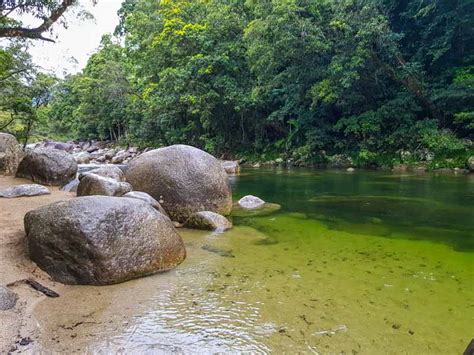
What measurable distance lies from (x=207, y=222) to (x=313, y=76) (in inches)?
586

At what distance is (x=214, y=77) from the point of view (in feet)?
80.0

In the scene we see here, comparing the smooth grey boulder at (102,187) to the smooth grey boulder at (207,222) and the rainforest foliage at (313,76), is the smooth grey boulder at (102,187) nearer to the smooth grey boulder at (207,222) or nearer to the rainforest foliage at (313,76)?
the smooth grey boulder at (207,222)

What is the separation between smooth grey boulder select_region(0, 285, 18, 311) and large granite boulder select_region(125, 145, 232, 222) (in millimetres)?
4027

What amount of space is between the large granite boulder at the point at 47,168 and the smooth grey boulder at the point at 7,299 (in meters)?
7.76

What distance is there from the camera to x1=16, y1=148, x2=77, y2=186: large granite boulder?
11055 mm

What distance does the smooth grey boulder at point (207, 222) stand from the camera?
704 cm

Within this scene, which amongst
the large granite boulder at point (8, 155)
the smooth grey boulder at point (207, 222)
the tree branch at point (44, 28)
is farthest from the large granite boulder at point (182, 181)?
the large granite boulder at point (8, 155)

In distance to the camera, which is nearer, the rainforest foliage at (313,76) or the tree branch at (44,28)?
the tree branch at (44,28)

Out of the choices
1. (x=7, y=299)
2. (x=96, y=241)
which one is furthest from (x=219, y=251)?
(x=7, y=299)

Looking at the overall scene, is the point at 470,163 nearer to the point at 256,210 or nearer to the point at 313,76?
the point at 313,76

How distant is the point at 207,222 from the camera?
23.3ft

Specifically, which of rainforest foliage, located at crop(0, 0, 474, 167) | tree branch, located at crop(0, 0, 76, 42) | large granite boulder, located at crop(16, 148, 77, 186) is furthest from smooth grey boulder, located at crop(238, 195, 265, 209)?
rainforest foliage, located at crop(0, 0, 474, 167)

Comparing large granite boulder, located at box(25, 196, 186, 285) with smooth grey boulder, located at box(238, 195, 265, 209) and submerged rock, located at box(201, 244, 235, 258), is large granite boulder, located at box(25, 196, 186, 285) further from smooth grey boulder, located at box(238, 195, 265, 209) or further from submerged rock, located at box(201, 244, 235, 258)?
smooth grey boulder, located at box(238, 195, 265, 209)

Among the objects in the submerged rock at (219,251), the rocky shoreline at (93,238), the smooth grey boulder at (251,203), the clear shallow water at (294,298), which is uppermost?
the rocky shoreline at (93,238)
